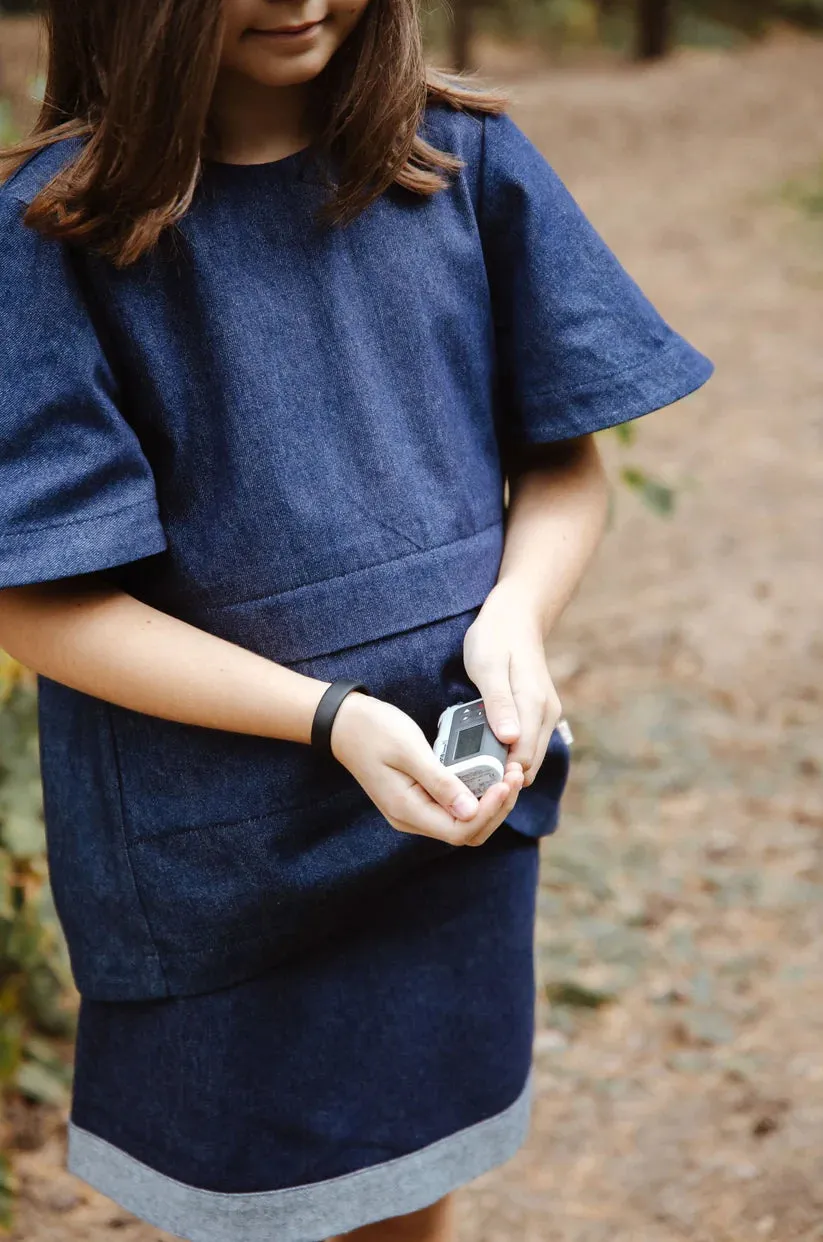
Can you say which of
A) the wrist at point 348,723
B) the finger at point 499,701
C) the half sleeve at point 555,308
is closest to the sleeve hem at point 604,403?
the half sleeve at point 555,308

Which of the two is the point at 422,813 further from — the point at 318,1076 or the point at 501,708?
the point at 318,1076

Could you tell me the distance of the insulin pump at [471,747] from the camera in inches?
46.2

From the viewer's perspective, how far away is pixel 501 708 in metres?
1.24

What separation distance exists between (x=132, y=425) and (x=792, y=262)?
7833 millimetres

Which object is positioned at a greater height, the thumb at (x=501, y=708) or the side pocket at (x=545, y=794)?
the thumb at (x=501, y=708)

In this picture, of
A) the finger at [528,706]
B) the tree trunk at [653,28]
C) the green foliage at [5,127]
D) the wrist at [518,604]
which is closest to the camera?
the finger at [528,706]

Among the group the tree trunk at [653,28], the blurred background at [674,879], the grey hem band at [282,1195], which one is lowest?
the tree trunk at [653,28]

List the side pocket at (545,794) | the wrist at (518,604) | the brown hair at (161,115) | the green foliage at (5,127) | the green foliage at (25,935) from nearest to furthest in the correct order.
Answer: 1. the brown hair at (161,115)
2. the wrist at (518,604)
3. the side pocket at (545,794)
4. the green foliage at (25,935)
5. the green foliage at (5,127)

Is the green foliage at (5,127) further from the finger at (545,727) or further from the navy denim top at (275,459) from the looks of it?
the finger at (545,727)

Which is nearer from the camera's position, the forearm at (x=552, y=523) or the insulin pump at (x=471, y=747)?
the insulin pump at (x=471, y=747)

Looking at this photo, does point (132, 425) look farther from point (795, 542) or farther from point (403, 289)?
point (795, 542)

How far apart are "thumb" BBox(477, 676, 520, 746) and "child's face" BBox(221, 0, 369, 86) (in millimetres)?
551

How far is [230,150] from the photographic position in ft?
4.17

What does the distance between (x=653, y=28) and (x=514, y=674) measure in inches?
712
